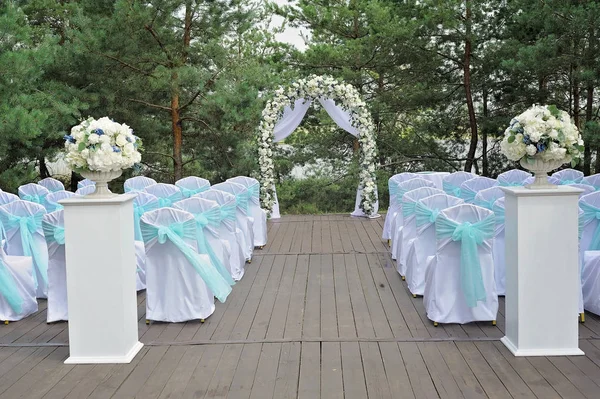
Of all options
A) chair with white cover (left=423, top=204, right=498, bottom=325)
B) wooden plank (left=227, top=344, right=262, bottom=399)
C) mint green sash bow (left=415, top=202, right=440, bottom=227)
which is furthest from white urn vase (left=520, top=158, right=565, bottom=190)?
wooden plank (left=227, top=344, right=262, bottom=399)

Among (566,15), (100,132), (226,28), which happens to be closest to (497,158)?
(566,15)

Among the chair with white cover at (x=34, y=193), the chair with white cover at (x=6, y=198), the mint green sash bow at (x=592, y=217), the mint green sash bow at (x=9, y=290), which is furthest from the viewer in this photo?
the chair with white cover at (x=34, y=193)

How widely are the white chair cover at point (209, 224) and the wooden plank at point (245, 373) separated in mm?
1334

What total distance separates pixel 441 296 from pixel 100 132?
2.57 meters

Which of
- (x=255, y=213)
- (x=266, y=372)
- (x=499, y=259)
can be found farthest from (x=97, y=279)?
(x=255, y=213)

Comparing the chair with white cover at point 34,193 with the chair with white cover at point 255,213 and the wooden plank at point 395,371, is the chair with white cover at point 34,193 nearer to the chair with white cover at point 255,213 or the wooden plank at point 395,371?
the chair with white cover at point 255,213

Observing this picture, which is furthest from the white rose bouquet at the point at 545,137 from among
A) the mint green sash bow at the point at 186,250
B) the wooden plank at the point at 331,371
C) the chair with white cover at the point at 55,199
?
the chair with white cover at the point at 55,199

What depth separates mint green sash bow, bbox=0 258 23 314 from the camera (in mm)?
4988

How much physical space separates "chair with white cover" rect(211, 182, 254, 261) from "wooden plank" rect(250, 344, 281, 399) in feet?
9.10

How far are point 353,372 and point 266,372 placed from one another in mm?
498

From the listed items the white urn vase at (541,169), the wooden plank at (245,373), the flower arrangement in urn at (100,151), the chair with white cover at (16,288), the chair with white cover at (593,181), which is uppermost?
the flower arrangement in urn at (100,151)

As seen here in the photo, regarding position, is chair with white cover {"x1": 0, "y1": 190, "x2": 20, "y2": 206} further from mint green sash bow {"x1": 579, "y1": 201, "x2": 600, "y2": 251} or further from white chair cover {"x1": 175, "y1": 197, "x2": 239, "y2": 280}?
mint green sash bow {"x1": 579, "y1": 201, "x2": 600, "y2": 251}

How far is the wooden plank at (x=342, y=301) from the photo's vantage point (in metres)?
4.76

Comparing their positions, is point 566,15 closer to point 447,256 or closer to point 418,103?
point 418,103
